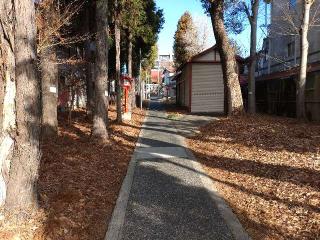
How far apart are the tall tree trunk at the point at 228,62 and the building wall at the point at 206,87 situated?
984 cm

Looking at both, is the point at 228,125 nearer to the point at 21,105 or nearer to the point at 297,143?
the point at 297,143

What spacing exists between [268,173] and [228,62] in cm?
1031

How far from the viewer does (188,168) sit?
9688mm

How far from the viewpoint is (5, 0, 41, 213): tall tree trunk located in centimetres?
588

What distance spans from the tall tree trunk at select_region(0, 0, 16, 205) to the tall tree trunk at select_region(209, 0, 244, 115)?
1366 cm

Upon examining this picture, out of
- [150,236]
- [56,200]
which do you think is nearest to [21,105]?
[56,200]

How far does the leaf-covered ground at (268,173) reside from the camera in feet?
20.0

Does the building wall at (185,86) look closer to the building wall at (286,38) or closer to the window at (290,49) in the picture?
the building wall at (286,38)

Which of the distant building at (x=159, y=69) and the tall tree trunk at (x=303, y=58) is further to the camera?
the distant building at (x=159, y=69)

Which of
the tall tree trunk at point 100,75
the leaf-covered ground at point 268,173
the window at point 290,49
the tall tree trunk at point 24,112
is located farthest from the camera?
the window at point 290,49

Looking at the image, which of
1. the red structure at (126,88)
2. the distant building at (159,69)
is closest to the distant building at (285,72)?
the red structure at (126,88)

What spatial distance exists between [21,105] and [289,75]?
764 inches

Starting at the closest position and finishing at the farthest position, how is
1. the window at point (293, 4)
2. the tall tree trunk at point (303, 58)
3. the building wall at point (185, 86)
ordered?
the tall tree trunk at point (303, 58)
the window at point (293, 4)
the building wall at point (185, 86)

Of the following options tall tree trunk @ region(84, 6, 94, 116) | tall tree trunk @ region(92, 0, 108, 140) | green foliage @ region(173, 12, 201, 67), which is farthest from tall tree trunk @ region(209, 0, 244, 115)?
green foliage @ region(173, 12, 201, 67)
